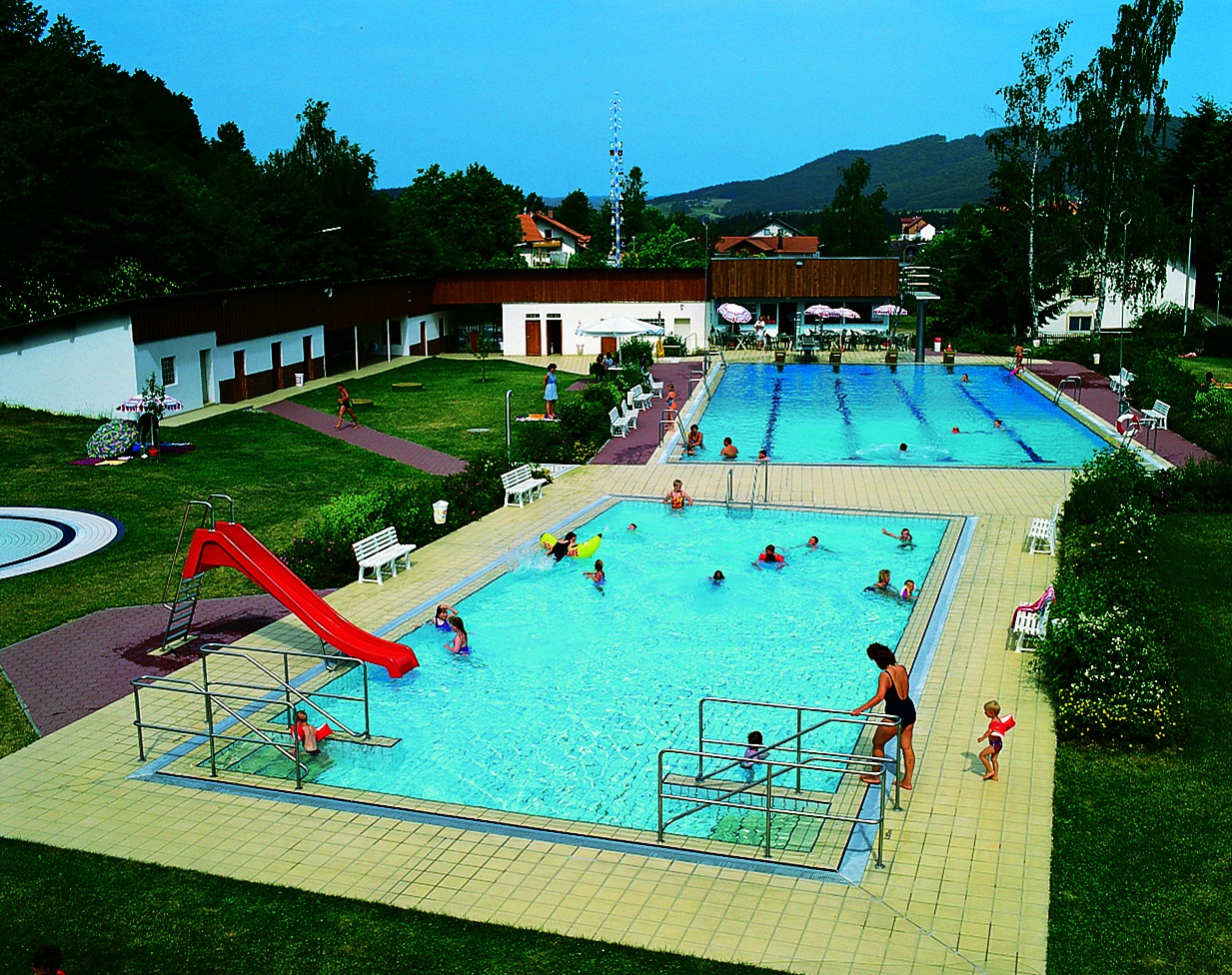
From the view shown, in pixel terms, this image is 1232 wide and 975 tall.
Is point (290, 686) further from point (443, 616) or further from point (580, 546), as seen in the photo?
point (580, 546)

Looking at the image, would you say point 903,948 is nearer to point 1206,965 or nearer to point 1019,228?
point 1206,965

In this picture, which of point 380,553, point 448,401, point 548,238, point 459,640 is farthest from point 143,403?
point 548,238

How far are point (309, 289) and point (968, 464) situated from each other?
24669 mm

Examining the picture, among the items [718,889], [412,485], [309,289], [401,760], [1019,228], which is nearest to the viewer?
[718,889]

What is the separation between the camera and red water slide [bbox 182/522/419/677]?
1443cm

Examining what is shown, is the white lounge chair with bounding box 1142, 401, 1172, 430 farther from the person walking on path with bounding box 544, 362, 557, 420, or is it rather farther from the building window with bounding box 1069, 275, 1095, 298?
the building window with bounding box 1069, 275, 1095, 298

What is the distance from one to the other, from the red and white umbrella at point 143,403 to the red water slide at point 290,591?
50.0 feet

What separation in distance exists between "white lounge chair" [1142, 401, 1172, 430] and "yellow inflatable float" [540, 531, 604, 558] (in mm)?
16428

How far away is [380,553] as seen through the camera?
60.5 ft

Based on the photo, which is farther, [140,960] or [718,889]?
[718,889]

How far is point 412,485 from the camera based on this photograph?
24234 millimetres

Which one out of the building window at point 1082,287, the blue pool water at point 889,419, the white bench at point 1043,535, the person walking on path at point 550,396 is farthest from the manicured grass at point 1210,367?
the white bench at point 1043,535

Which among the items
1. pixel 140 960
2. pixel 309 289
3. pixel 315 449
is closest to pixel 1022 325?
pixel 309 289

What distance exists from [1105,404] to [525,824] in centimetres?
3032
